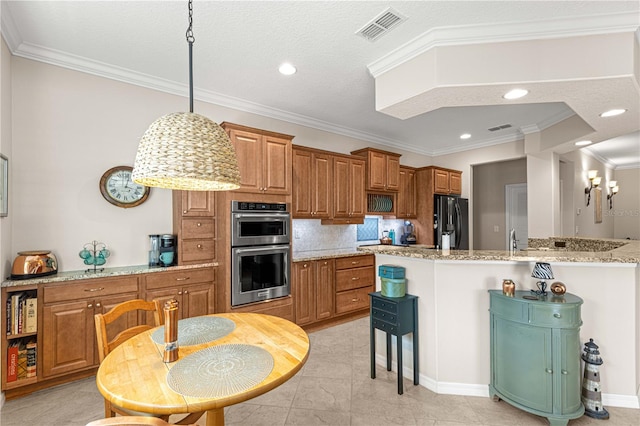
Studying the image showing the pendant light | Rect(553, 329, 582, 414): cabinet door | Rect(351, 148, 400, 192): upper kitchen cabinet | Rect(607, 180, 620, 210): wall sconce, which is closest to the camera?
the pendant light

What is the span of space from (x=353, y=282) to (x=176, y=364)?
11.0 feet

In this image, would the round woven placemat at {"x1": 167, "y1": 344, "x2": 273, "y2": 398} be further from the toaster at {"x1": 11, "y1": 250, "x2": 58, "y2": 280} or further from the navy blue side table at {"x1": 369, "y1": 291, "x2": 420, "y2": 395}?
the toaster at {"x1": 11, "y1": 250, "x2": 58, "y2": 280}

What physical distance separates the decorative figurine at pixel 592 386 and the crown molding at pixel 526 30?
2.34m

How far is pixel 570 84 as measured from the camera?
2352 millimetres

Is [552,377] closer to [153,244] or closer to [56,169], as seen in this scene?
[153,244]

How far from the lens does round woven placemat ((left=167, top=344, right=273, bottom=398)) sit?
1174 mm

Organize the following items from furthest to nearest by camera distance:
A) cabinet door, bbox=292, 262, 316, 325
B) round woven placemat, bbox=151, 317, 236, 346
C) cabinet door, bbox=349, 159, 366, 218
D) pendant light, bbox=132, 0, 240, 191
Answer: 1. cabinet door, bbox=349, 159, 366, 218
2. cabinet door, bbox=292, 262, 316, 325
3. round woven placemat, bbox=151, 317, 236, 346
4. pendant light, bbox=132, 0, 240, 191

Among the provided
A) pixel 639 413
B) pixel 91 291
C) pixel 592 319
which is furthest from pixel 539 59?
pixel 91 291

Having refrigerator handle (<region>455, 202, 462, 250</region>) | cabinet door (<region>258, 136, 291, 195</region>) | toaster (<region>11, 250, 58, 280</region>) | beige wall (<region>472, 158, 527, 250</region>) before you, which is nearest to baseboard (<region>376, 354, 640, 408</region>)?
cabinet door (<region>258, 136, 291, 195</region>)

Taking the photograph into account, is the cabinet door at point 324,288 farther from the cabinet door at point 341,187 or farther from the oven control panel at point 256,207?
the oven control panel at point 256,207

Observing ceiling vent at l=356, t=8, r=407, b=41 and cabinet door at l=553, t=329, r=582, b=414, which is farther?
ceiling vent at l=356, t=8, r=407, b=41

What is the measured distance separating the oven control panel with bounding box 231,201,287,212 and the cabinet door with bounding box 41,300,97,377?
60.3 inches

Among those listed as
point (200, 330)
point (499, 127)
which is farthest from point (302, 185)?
point (499, 127)

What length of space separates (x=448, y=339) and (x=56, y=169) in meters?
3.87
